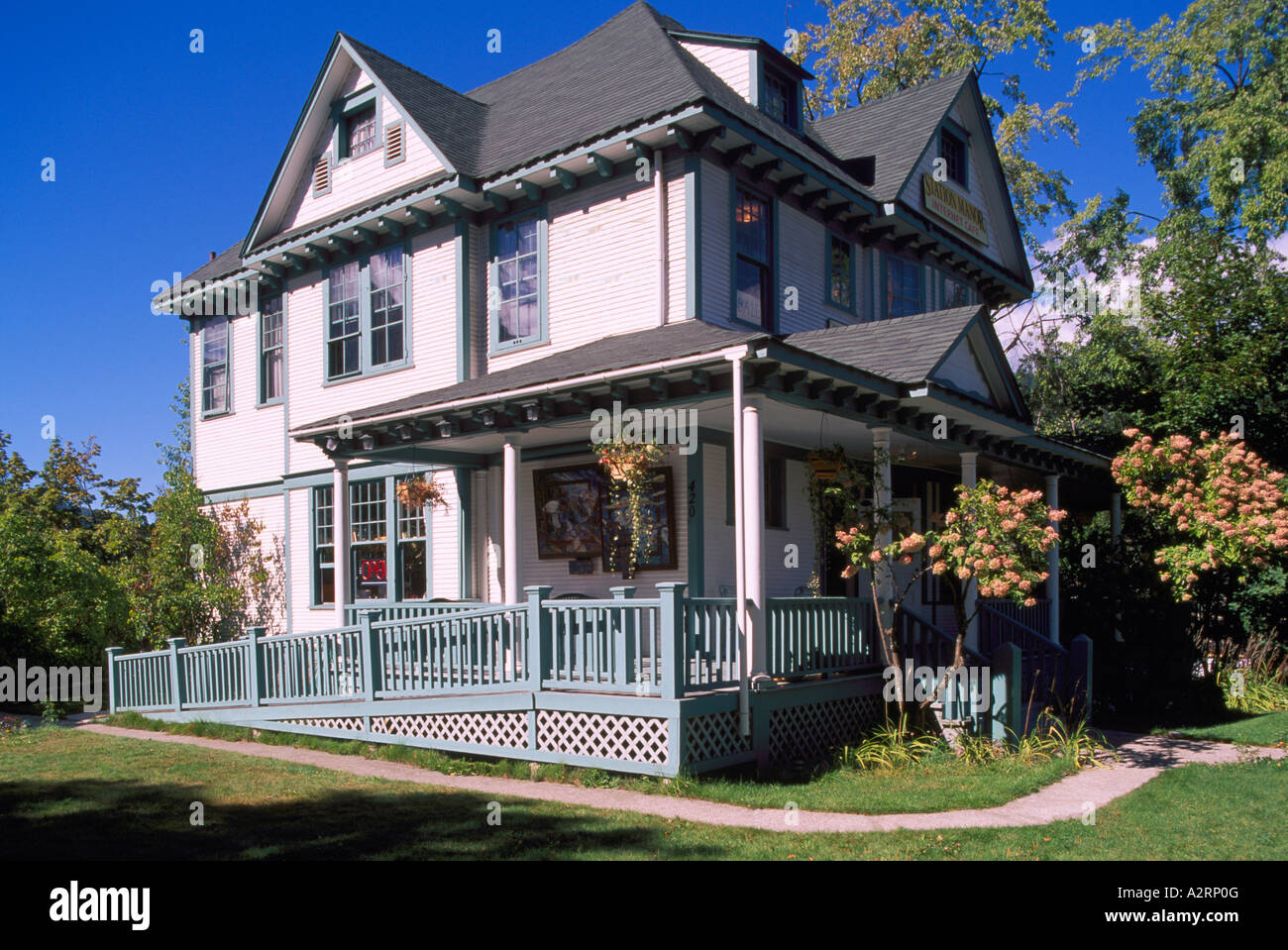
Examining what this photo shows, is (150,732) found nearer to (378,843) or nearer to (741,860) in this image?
(378,843)

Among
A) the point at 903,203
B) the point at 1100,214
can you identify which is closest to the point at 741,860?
the point at 903,203

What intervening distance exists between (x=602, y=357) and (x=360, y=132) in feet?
28.0

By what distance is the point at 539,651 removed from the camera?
10258 millimetres

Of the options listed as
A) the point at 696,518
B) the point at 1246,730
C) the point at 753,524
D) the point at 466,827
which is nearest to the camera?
the point at 466,827

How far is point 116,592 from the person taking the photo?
1688 cm

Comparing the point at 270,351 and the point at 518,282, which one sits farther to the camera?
the point at 270,351

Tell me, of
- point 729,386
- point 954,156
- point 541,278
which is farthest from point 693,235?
point 954,156

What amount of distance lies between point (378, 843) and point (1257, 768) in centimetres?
864

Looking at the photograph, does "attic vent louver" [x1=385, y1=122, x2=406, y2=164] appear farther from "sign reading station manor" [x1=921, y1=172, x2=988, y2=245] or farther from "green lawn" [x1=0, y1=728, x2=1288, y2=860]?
"green lawn" [x1=0, y1=728, x2=1288, y2=860]

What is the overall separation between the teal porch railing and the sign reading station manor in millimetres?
8736

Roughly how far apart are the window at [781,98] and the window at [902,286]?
113 inches

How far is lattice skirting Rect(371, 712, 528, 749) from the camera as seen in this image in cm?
1070

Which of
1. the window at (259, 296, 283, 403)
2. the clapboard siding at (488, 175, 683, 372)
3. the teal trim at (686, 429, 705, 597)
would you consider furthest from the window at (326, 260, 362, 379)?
the teal trim at (686, 429, 705, 597)

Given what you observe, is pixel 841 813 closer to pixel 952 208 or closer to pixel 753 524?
pixel 753 524
